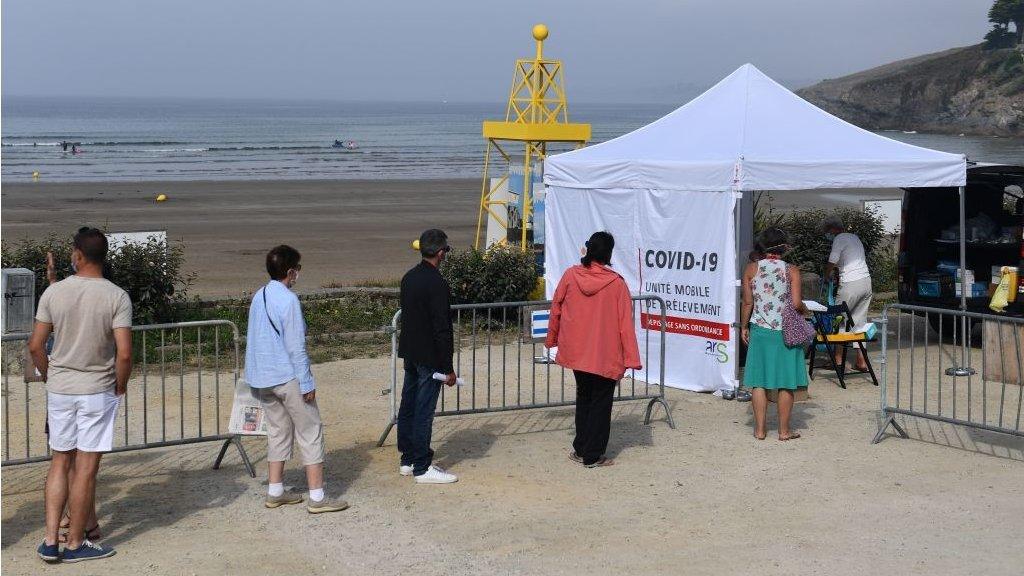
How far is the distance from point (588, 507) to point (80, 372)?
10.1 ft

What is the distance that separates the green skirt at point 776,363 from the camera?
338 inches

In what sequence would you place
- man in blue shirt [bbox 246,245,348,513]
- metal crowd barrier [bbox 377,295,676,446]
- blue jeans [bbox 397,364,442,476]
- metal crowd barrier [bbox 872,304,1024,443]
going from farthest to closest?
1. metal crowd barrier [bbox 377,295,676,446]
2. metal crowd barrier [bbox 872,304,1024,443]
3. blue jeans [bbox 397,364,442,476]
4. man in blue shirt [bbox 246,245,348,513]

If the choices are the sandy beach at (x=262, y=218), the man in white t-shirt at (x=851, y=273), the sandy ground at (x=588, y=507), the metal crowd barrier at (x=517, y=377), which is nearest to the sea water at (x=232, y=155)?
the sandy beach at (x=262, y=218)

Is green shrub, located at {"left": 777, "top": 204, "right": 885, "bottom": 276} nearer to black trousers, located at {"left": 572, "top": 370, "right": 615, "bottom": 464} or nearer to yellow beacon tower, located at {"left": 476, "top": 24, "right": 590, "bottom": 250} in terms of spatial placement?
yellow beacon tower, located at {"left": 476, "top": 24, "right": 590, "bottom": 250}

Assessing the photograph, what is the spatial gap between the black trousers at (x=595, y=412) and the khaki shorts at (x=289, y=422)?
192cm

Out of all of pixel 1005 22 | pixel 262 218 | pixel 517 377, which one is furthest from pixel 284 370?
pixel 1005 22

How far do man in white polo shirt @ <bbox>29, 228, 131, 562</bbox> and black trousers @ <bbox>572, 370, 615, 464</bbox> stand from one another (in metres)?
3.13

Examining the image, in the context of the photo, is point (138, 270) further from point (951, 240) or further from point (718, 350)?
point (951, 240)

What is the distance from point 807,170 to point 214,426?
5363 mm

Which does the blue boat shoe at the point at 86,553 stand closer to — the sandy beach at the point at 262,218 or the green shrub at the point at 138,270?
the green shrub at the point at 138,270

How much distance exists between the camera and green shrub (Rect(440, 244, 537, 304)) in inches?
534

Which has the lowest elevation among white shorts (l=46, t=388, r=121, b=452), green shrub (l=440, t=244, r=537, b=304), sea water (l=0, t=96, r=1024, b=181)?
white shorts (l=46, t=388, r=121, b=452)

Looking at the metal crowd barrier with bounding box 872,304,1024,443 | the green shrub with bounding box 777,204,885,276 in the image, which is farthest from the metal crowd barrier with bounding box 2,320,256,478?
the green shrub with bounding box 777,204,885,276

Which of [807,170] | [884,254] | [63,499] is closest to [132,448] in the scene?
[63,499]
